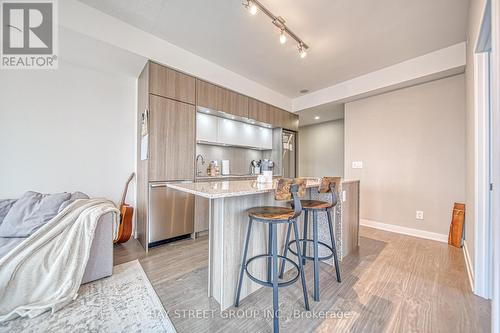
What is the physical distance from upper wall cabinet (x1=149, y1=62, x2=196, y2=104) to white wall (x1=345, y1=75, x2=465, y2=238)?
3124 millimetres

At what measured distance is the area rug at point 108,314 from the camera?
1298 mm

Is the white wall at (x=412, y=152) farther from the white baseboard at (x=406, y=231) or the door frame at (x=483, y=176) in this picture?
the door frame at (x=483, y=176)

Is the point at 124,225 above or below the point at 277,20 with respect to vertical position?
below

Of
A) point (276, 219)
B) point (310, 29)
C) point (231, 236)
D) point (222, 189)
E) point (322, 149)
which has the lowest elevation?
point (231, 236)

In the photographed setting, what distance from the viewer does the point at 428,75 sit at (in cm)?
292

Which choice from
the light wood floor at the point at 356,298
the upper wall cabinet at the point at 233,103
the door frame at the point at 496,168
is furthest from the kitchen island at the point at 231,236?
the upper wall cabinet at the point at 233,103

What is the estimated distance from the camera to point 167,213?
2.79 metres

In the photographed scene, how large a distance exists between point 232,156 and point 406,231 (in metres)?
3.37

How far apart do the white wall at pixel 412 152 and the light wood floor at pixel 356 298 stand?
90 centimetres

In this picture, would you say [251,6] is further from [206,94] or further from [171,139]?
[171,139]

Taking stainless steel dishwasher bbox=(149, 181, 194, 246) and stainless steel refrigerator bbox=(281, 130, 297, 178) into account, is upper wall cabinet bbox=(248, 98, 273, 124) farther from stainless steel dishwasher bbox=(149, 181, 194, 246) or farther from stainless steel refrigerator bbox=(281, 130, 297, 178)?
stainless steel dishwasher bbox=(149, 181, 194, 246)

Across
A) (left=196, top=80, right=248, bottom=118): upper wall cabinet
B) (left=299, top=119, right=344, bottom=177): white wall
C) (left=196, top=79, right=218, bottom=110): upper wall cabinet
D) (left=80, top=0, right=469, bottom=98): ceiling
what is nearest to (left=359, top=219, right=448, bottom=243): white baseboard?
(left=299, top=119, right=344, bottom=177): white wall

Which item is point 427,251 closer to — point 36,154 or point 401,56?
point 401,56

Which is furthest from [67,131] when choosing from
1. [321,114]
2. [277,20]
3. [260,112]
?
[321,114]
